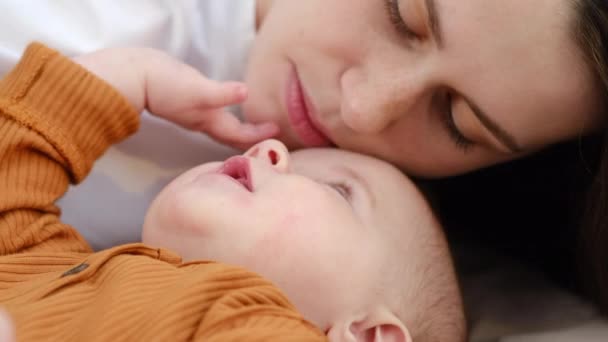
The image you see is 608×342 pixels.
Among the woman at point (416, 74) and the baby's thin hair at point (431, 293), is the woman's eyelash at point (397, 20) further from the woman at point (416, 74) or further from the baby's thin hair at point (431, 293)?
the baby's thin hair at point (431, 293)

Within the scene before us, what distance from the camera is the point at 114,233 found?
1186 millimetres

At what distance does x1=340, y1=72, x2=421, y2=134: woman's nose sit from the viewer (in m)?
1.01

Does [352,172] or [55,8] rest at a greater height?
[55,8]

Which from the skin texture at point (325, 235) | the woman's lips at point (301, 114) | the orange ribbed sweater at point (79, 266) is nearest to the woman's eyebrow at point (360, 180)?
the skin texture at point (325, 235)

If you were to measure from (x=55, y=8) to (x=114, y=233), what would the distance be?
0.42m

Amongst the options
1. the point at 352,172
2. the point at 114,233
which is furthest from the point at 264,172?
the point at 114,233

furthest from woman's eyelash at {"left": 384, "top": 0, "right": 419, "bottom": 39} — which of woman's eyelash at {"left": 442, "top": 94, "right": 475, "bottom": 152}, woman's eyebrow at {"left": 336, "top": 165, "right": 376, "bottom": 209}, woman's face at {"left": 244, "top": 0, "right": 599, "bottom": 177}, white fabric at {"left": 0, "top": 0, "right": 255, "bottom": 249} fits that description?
white fabric at {"left": 0, "top": 0, "right": 255, "bottom": 249}

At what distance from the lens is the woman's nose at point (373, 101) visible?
39.6 inches

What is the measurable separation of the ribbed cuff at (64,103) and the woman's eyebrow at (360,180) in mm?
358

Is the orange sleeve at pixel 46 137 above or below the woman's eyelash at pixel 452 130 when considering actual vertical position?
above

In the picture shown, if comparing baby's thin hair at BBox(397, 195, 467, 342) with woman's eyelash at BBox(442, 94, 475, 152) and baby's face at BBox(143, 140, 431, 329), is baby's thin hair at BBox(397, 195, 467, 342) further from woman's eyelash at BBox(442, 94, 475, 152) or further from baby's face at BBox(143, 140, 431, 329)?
woman's eyelash at BBox(442, 94, 475, 152)

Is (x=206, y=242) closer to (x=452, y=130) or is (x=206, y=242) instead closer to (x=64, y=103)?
(x=64, y=103)

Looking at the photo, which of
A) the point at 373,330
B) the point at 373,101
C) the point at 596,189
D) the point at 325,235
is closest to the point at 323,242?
the point at 325,235

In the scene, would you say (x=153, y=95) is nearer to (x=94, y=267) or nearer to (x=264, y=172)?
(x=264, y=172)
